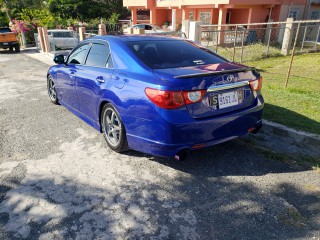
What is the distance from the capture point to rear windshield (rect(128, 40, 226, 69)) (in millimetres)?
3525

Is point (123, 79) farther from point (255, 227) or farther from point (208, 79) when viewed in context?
point (255, 227)

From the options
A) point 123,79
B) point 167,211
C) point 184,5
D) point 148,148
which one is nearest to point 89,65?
point 123,79

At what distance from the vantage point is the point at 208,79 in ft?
10.0

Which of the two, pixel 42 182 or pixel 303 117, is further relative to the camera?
pixel 303 117

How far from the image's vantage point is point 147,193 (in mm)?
3055

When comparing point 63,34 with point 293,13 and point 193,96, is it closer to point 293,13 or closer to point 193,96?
point 193,96

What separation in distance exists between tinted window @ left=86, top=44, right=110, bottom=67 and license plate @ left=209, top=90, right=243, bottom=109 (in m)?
1.70

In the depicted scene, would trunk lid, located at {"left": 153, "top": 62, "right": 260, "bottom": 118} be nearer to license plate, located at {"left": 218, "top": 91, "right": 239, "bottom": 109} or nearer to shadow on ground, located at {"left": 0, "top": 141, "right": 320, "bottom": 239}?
license plate, located at {"left": 218, "top": 91, "right": 239, "bottom": 109}

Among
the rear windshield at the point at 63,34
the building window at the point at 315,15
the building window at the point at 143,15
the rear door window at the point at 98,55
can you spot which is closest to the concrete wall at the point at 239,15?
the building window at the point at 315,15

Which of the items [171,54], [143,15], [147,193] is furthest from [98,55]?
[143,15]

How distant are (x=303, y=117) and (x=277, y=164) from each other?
1.67 m

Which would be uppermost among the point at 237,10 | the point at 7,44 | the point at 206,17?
the point at 237,10

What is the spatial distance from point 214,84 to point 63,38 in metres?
16.5

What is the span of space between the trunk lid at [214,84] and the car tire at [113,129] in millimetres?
868
